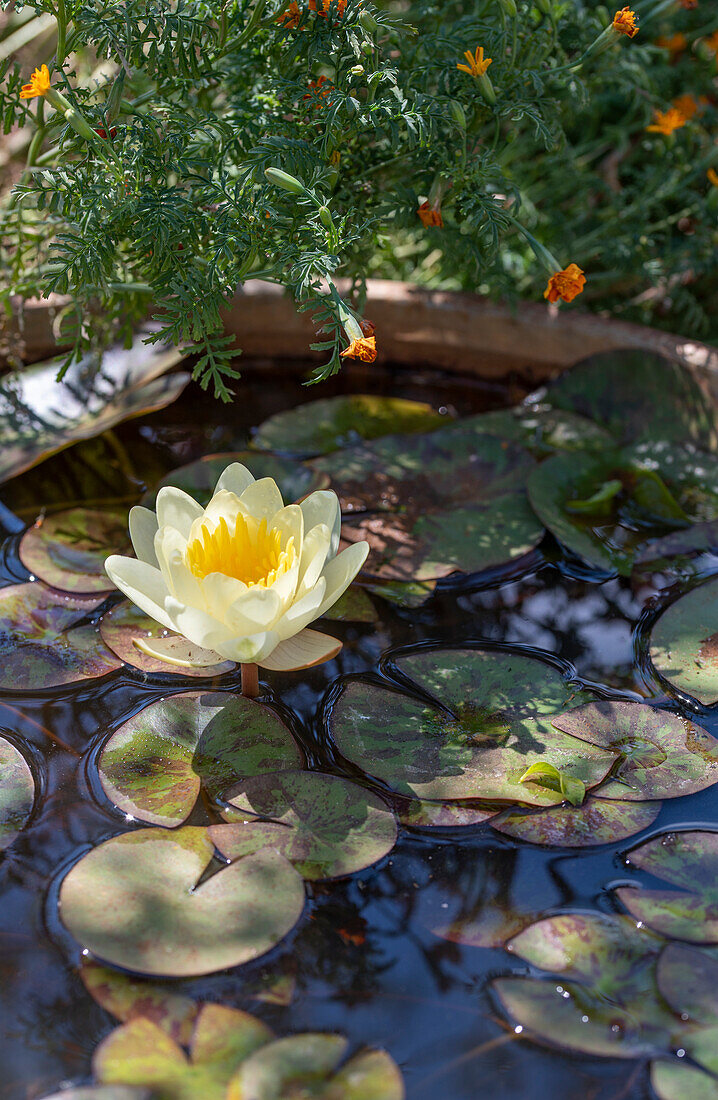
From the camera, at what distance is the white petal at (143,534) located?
114 cm

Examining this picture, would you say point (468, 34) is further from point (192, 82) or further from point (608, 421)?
point (608, 421)

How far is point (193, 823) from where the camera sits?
99 centimetres

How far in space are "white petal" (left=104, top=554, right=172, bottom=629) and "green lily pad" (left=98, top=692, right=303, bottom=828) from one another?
140mm

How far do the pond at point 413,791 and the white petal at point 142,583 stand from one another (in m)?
0.16

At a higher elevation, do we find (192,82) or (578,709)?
(192,82)

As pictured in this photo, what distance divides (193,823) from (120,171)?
0.87 metres

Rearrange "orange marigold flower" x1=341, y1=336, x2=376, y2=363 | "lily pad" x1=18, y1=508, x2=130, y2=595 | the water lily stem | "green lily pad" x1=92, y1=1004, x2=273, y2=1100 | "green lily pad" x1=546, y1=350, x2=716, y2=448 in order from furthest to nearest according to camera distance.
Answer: "green lily pad" x1=546, y1=350, x2=716, y2=448 → "lily pad" x1=18, y1=508, x2=130, y2=595 → the water lily stem → "orange marigold flower" x1=341, y1=336, x2=376, y2=363 → "green lily pad" x1=92, y1=1004, x2=273, y2=1100

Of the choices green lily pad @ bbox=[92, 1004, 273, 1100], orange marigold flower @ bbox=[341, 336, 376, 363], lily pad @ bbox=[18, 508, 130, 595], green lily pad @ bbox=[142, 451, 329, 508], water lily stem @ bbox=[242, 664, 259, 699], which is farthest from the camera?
green lily pad @ bbox=[142, 451, 329, 508]

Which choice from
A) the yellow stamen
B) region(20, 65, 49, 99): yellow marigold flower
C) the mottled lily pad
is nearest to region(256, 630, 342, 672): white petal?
the yellow stamen

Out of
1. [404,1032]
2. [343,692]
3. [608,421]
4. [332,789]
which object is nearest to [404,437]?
[608,421]

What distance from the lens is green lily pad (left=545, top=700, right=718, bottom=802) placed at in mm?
1031

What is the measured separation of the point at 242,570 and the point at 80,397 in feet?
2.59

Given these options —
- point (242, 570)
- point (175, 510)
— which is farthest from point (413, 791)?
point (175, 510)

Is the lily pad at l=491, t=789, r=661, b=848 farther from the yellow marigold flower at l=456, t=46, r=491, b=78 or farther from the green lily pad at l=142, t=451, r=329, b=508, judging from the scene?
the yellow marigold flower at l=456, t=46, r=491, b=78
